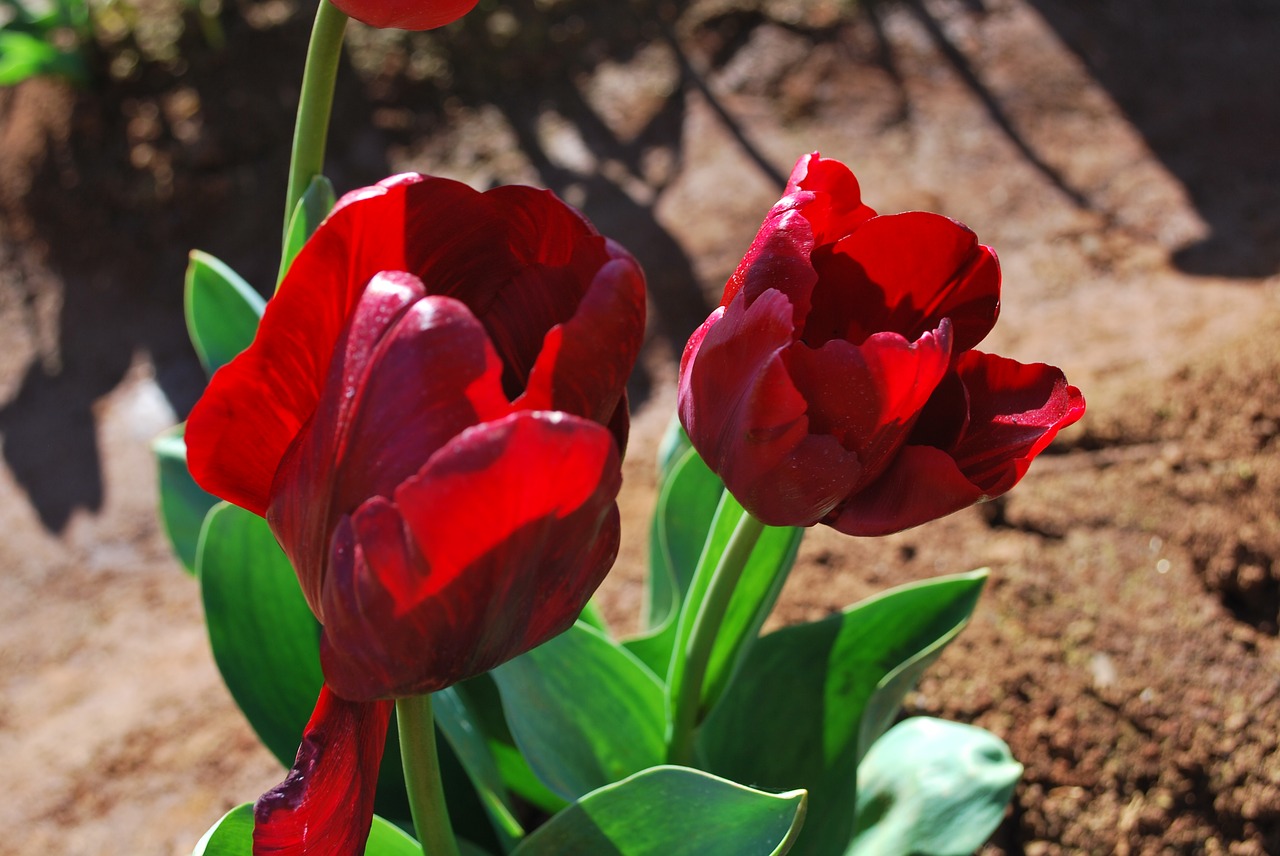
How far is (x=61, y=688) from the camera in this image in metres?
1.80

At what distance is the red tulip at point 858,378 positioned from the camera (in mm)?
520

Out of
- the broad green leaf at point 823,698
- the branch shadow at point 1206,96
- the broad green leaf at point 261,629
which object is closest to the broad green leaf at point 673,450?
the broad green leaf at point 823,698

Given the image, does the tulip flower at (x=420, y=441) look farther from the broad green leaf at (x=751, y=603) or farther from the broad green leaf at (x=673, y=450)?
the broad green leaf at (x=673, y=450)

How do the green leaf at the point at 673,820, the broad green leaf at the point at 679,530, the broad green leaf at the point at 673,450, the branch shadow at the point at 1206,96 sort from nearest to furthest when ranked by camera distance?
the green leaf at the point at 673,820
the broad green leaf at the point at 679,530
the broad green leaf at the point at 673,450
the branch shadow at the point at 1206,96

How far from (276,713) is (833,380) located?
615 millimetres

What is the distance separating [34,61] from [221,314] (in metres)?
2.16

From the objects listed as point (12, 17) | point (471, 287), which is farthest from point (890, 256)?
point (12, 17)

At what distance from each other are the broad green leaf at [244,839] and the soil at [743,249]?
30.7 inches

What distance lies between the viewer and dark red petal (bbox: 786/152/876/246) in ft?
1.89

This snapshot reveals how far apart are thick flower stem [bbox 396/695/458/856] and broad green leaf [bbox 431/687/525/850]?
18 centimetres

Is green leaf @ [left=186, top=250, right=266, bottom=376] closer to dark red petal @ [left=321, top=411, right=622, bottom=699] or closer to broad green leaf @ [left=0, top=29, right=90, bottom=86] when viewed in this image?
dark red petal @ [left=321, top=411, right=622, bottom=699]

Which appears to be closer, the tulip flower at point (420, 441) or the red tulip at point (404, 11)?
the tulip flower at point (420, 441)

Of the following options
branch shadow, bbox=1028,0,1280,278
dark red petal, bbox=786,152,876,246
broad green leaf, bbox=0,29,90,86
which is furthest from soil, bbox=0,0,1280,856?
dark red petal, bbox=786,152,876,246

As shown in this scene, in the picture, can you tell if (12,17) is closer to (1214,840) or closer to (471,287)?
(471,287)
